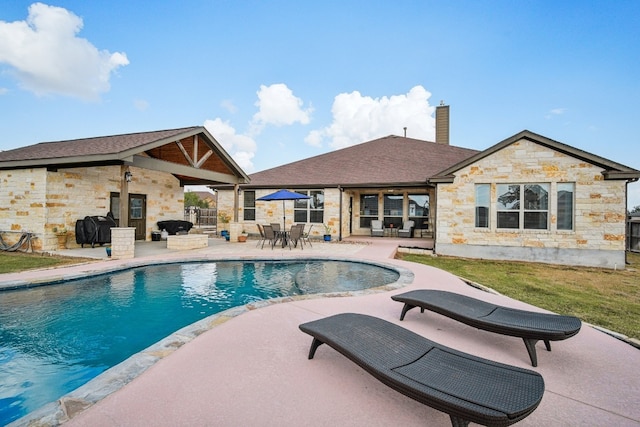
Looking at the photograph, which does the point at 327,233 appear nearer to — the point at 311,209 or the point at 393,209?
the point at 311,209

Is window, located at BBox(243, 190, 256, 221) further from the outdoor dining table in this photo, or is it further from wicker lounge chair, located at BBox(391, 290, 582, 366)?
wicker lounge chair, located at BBox(391, 290, 582, 366)

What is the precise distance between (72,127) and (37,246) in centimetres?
1109

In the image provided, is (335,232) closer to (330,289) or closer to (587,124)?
(330,289)

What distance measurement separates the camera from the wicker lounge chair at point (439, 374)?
5.66ft

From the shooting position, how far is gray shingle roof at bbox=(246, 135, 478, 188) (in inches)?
574

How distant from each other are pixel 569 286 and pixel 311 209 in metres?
10.7

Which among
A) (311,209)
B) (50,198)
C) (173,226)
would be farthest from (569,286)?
(50,198)

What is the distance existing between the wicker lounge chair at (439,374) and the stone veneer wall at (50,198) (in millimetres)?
11161

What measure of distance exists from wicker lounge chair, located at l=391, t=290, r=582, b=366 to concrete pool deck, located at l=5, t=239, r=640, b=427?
0.25 m

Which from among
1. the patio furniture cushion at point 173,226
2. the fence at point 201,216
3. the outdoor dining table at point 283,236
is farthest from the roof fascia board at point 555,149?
the fence at point 201,216

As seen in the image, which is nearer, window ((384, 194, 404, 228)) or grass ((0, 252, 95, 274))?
grass ((0, 252, 95, 274))

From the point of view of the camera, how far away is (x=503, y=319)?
3.28 meters

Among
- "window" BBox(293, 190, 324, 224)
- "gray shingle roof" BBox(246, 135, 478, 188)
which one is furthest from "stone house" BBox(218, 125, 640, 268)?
"window" BBox(293, 190, 324, 224)

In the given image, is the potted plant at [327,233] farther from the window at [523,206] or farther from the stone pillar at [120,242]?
the stone pillar at [120,242]
